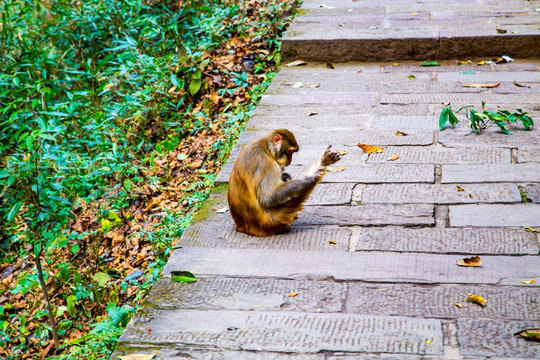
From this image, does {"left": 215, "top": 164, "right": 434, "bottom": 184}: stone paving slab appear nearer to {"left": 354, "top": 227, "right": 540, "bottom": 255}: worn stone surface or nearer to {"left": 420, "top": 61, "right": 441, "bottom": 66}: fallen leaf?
{"left": 354, "top": 227, "right": 540, "bottom": 255}: worn stone surface

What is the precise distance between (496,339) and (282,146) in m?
1.77

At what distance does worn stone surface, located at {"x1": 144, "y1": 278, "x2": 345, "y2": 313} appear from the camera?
3.15 meters

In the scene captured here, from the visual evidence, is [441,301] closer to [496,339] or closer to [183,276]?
[496,339]

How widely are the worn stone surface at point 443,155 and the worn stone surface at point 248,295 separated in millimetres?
1666

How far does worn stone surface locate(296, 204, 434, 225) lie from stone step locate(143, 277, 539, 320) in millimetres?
685

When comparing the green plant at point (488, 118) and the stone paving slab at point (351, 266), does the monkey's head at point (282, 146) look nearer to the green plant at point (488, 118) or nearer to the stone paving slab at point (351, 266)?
the stone paving slab at point (351, 266)

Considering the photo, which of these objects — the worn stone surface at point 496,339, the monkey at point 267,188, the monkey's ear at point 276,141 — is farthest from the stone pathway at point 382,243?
the monkey's ear at point 276,141

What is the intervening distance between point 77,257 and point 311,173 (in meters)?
2.71

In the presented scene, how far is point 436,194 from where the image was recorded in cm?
409

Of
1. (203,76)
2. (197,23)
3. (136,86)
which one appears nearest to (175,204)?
(203,76)

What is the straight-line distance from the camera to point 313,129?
5227 mm

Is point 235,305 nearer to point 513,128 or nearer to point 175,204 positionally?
point 175,204

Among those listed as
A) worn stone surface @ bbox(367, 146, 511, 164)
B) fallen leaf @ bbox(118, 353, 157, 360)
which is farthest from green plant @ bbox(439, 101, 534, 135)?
fallen leaf @ bbox(118, 353, 157, 360)

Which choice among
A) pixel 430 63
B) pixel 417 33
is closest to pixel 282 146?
pixel 430 63
